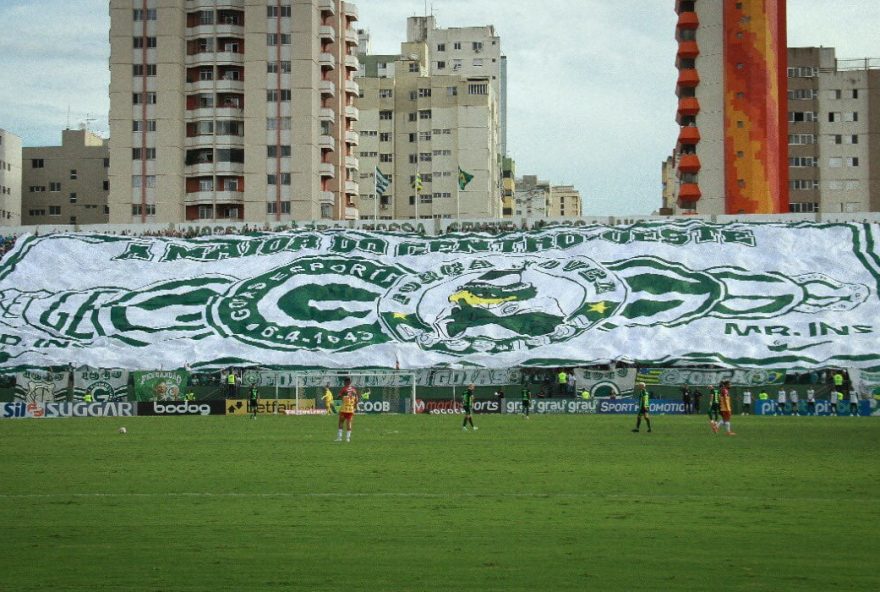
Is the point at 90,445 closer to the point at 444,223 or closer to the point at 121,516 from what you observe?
the point at 121,516

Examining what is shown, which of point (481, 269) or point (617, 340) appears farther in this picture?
point (481, 269)

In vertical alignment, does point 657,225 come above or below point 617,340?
above

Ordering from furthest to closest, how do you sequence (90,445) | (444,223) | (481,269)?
(444,223) < (481,269) < (90,445)

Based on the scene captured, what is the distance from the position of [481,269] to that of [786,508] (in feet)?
193

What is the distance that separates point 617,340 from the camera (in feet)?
240

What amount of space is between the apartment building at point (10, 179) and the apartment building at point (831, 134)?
97068 millimetres

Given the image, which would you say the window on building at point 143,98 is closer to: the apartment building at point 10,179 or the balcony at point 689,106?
the apartment building at point 10,179

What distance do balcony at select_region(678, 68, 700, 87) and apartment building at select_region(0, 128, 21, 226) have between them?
80.4 m

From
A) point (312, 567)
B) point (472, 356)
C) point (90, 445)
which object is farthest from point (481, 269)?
→ point (312, 567)

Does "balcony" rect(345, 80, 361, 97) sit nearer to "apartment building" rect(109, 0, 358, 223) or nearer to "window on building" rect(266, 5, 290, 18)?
"apartment building" rect(109, 0, 358, 223)

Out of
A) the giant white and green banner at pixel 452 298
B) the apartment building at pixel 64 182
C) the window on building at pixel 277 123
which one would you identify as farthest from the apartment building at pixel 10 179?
the giant white and green banner at pixel 452 298

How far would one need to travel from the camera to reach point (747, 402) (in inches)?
2549

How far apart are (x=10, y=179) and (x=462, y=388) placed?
328 ft

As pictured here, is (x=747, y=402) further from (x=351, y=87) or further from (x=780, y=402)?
(x=351, y=87)
